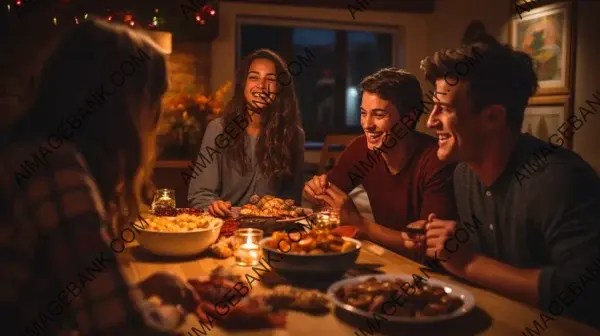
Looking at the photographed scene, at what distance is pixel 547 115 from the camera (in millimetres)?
2703

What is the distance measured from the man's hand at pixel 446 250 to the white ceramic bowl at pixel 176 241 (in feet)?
1.71

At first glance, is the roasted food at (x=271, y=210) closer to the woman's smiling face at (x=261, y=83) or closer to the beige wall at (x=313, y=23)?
the woman's smiling face at (x=261, y=83)

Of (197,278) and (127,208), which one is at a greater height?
(127,208)

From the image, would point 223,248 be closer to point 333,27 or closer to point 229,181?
point 229,181

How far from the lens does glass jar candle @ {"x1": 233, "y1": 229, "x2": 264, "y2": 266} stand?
4.26 ft

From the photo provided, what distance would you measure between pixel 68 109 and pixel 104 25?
0.52 ft

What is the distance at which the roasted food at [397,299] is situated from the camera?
0.91 metres

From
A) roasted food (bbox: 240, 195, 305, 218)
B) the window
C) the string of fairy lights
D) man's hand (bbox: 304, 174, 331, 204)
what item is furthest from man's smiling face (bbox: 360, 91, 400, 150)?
the window

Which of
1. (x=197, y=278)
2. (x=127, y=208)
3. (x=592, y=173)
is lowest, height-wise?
(x=197, y=278)

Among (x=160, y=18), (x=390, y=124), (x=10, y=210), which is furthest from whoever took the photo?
(x=160, y=18)

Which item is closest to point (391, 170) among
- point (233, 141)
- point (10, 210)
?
point (233, 141)

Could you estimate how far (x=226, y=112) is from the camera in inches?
90.6

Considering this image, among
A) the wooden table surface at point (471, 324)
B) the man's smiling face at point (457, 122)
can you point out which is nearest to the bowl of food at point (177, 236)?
the wooden table surface at point (471, 324)

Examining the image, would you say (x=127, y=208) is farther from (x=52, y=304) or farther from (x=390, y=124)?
(x=390, y=124)
